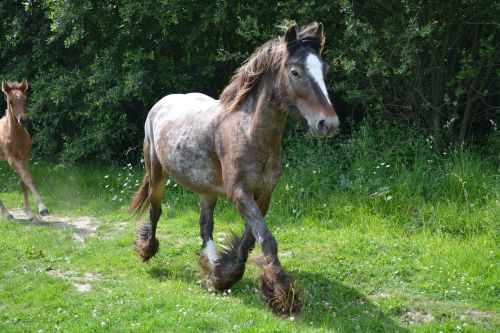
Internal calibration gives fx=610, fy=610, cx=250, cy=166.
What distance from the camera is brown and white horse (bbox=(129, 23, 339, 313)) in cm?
515

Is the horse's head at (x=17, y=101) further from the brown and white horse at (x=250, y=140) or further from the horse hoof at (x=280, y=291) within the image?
the horse hoof at (x=280, y=291)

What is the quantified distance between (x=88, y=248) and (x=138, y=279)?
Answer: 148 cm

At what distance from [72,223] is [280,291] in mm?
5349

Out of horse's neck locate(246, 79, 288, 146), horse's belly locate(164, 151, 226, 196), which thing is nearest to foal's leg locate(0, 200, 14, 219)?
horse's belly locate(164, 151, 226, 196)

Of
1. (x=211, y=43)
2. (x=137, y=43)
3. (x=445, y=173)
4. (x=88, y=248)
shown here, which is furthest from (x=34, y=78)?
(x=445, y=173)

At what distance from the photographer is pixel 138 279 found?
6.62 meters

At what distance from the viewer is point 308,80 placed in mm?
5082


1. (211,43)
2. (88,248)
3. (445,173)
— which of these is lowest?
(88,248)

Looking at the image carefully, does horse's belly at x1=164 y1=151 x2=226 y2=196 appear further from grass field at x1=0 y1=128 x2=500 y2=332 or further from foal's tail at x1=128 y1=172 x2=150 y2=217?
foal's tail at x1=128 y1=172 x2=150 y2=217

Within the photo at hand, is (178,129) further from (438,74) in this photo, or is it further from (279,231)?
(438,74)

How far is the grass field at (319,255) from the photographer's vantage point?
17.6ft

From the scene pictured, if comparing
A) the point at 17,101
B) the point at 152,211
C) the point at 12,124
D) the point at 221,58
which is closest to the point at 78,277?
the point at 152,211

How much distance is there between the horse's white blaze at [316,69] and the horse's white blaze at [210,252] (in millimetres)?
2369

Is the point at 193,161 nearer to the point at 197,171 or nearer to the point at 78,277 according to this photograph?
the point at 197,171
